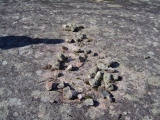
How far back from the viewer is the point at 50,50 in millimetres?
5656

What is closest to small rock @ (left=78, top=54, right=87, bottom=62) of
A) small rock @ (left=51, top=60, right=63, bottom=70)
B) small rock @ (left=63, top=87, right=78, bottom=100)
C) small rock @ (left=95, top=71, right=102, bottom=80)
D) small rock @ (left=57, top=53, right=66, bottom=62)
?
small rock @ (left=57, top=53, right=66, bottom=62)

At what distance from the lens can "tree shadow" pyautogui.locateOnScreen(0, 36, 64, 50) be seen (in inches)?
227

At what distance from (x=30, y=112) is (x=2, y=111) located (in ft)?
1.48

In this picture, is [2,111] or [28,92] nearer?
[2,111]

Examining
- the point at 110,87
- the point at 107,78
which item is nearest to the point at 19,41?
the point at 107,78

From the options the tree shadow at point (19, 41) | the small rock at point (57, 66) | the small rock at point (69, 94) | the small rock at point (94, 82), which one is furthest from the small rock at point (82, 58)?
the small rock at point (69, 94)

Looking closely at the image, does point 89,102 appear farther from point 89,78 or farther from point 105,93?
point 89,78

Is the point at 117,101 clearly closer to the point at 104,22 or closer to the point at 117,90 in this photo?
the point at 117,90

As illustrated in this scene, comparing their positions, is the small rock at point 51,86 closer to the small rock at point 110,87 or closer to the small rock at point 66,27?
the small rock at point 110,87

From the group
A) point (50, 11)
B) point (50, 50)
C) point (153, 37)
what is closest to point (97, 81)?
point (50, 50)

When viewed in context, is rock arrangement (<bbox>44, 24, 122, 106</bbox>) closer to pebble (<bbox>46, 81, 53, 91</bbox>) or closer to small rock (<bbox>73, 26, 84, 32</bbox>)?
pebble (<bbox>46, 81, 53, 91</bbox>)

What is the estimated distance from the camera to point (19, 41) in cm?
593

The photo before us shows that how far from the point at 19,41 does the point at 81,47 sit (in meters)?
1.52

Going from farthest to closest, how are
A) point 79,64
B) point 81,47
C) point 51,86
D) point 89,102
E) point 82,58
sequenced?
point 81,47 → point 82,58 → point 79,64 → point 51,86 → point 89,102
